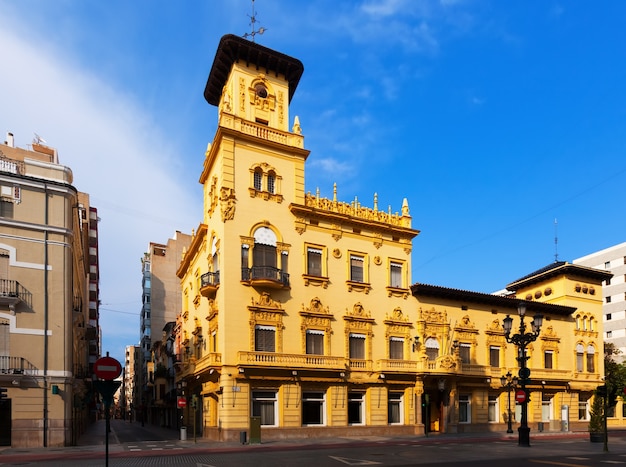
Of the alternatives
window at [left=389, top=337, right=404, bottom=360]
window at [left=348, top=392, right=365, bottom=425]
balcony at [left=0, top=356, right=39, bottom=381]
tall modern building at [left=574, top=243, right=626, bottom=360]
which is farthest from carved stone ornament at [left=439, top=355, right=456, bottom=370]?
tall modern building at [left=574, top=243, right=626, bottom=360]

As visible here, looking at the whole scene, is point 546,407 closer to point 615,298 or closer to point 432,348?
point 432,348

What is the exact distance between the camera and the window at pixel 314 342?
1355 inches

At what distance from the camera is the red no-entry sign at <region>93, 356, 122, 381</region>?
10773 millimetres

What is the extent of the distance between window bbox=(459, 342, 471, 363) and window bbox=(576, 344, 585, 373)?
1389cm

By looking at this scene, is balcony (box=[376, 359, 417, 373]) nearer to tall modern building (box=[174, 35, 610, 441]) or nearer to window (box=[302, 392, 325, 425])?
tall modern building (box=[174, 35, 610, 441])

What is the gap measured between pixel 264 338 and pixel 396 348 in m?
10.5

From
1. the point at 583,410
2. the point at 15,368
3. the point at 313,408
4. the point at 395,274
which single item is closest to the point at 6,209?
the point at 15,368

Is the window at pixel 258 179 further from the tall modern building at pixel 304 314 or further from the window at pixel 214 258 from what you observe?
the window at pixel 214 258

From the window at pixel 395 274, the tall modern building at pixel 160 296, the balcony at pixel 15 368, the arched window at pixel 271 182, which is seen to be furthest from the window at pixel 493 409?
the tall modern building at pixel 160 296

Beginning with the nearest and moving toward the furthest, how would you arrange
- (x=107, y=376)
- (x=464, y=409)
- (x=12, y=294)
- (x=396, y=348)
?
(x=107, y=376) < (x=12, y=294) < (x=396, y=348) < (x=464, y=409)

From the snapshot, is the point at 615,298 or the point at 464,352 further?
the point at 615,298

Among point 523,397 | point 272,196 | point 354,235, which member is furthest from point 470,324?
point 272,196

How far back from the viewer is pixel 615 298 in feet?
265

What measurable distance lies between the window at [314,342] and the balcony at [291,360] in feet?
2.99
